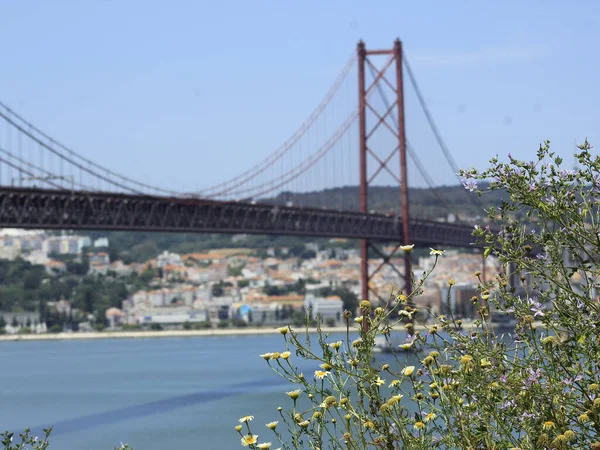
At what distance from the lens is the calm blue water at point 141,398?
27812 millimetres

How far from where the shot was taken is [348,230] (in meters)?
46.6

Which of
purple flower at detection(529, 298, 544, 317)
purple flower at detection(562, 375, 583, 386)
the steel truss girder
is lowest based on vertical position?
purple flower at detection(562, 375, 583, 386)

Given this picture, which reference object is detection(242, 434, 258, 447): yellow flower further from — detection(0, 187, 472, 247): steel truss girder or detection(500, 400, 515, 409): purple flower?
detection(0, 187, 472, 247): steel truss girder

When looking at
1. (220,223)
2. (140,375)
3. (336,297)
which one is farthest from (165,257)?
(220,223)

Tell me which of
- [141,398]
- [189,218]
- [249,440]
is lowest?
[141,398]

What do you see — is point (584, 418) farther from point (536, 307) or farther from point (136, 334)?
point (136, 334)

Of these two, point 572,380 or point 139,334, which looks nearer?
point 572,380

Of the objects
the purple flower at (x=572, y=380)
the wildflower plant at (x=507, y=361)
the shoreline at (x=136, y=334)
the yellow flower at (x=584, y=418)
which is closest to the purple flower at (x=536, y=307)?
the wildflower plant at (x=507, y=361)

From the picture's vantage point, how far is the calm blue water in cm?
2781

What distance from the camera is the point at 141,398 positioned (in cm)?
4059

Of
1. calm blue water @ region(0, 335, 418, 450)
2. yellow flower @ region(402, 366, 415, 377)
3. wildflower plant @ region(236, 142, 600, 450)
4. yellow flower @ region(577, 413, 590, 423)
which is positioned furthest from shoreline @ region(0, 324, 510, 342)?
yellow flower @ region(577, 413, 590, 423)

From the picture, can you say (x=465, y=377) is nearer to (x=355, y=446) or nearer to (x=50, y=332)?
(x=355, y=446)

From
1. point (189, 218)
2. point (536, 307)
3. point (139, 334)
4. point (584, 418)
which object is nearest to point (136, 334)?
point (139, 334)

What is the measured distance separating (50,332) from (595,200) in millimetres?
113824
